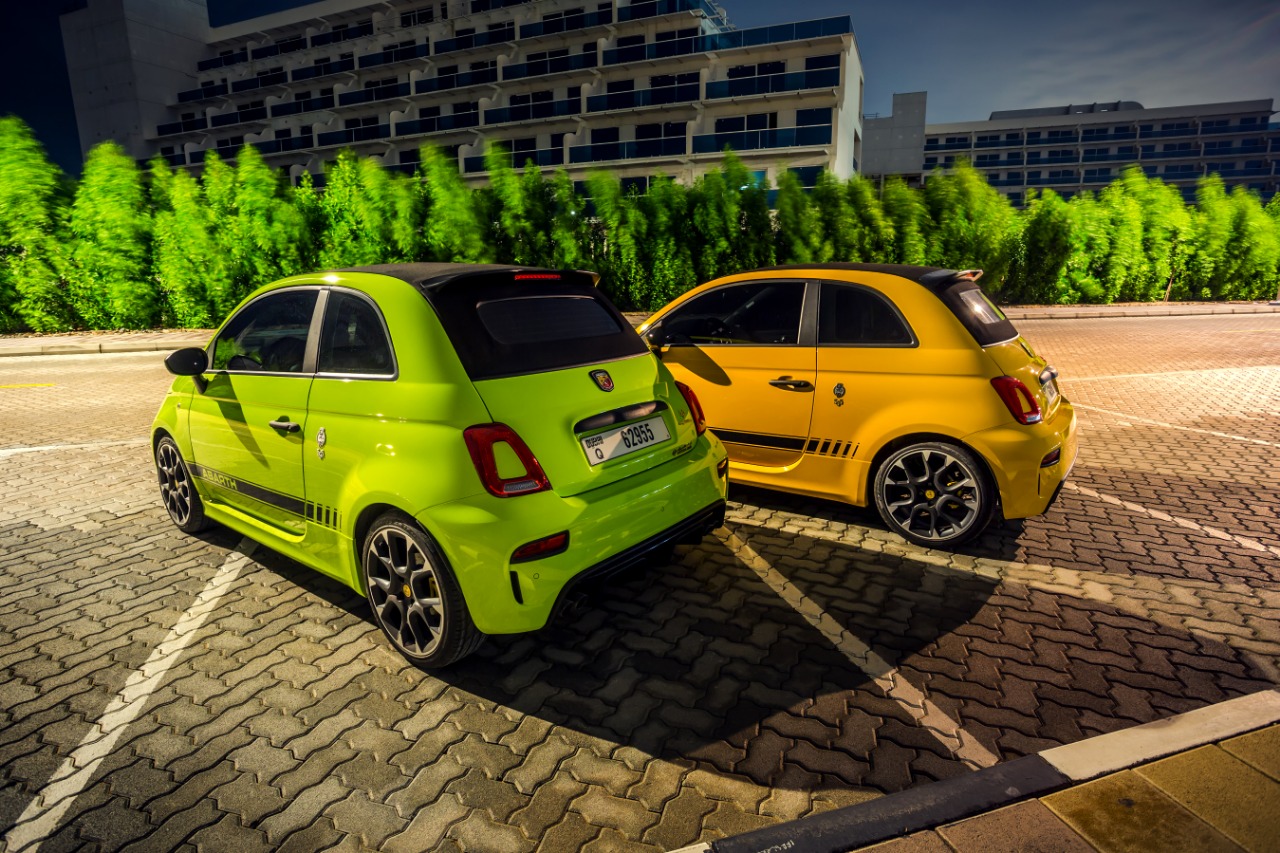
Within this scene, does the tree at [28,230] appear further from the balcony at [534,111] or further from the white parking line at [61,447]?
the balcony at [534,111]

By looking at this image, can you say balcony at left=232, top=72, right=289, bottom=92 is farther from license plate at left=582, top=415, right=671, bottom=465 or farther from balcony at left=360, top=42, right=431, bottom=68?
license plate at left=582, top=415, right=671, bottom=465

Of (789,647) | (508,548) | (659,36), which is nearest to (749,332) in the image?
(789,647)

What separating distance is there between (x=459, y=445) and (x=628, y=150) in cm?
4187

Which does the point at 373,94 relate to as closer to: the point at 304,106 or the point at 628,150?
the point at 304,106

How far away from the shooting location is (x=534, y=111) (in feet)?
147

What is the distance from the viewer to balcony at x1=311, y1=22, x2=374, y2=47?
2094 inches

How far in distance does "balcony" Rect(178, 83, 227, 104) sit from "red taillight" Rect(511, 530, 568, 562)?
72.9m

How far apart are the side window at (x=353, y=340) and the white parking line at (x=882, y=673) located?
234 cm

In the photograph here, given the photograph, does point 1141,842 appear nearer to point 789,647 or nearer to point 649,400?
point 789,647

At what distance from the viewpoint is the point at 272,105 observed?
180 feet

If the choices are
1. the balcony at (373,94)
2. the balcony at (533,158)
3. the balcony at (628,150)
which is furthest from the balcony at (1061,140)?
the balcony at (373,94)

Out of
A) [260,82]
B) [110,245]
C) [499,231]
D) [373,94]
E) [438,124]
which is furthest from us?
[260,82]

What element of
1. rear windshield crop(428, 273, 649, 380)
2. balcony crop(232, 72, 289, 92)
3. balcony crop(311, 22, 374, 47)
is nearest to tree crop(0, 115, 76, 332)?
rear windshield crop(428, 273, 649, 380)

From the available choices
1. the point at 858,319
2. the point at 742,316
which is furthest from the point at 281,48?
the point at 858,319
